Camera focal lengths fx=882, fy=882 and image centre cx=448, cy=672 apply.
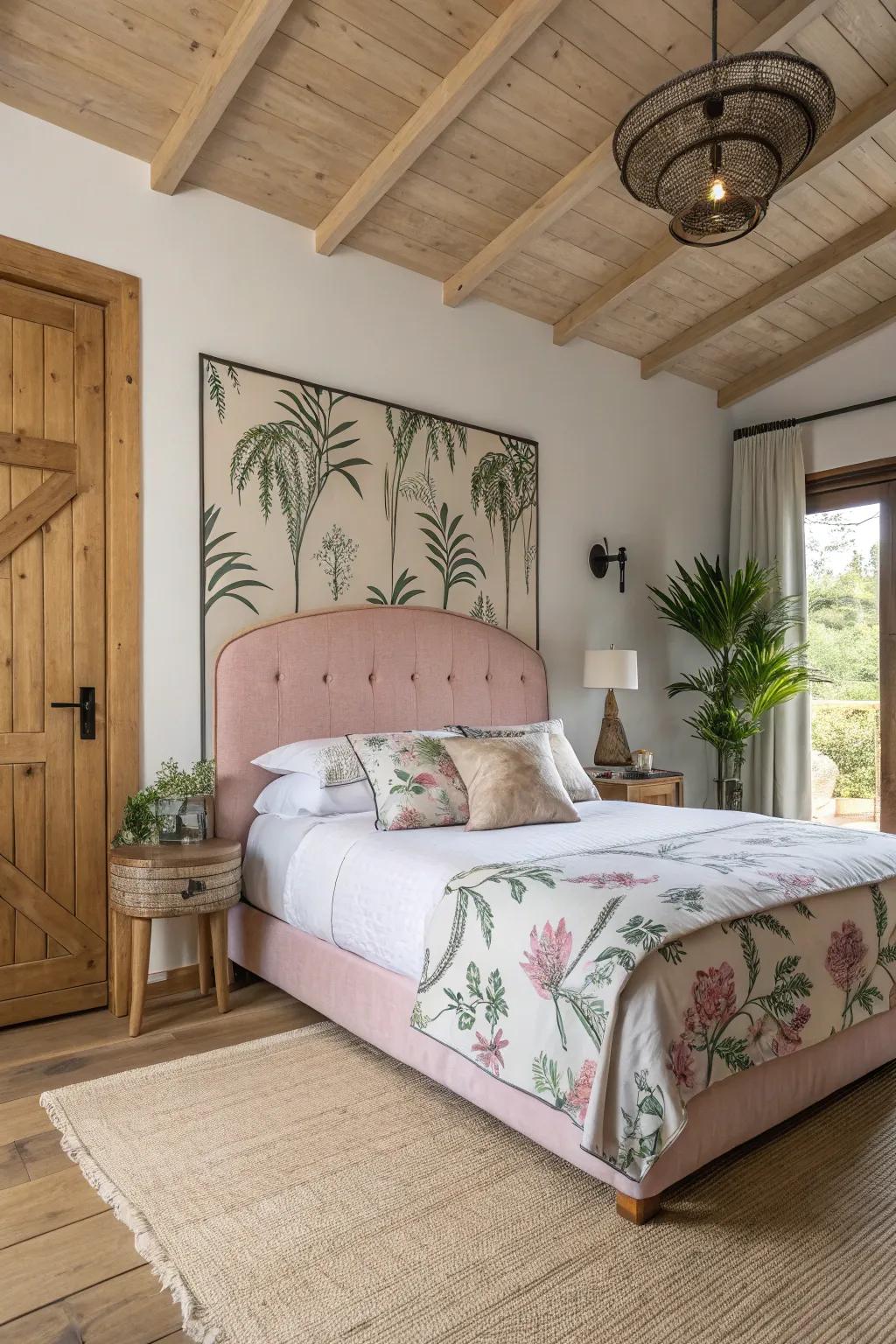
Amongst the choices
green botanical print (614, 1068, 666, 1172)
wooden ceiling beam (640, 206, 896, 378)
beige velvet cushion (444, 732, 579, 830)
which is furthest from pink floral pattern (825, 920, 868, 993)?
wooden ceiling beam (640, 206, 896, 378)

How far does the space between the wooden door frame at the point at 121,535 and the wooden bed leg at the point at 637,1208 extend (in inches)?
75.8

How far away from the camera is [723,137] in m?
2.22

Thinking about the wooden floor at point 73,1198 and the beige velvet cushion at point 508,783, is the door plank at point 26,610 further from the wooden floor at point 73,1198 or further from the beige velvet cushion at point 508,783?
the beige velvet cushion at point 508,783

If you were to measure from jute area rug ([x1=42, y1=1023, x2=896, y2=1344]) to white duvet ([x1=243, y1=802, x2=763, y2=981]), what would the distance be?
1.35 feet

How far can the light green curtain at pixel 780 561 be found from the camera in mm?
→ 5023

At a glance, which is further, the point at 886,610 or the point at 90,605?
the point at 886,610

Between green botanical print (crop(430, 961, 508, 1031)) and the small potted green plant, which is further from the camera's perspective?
the small potted green plant

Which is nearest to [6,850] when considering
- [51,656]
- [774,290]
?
[51,656]

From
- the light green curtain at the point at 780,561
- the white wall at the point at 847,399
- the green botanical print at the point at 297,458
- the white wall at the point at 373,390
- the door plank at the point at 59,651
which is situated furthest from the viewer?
the light green curtain at the point at 780,561

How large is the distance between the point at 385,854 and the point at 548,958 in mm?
739

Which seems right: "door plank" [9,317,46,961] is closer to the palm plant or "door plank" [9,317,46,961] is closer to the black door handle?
the black door handle

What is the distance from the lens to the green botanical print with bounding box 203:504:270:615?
321 cm

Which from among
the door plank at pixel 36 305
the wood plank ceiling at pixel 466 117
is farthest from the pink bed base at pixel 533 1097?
the wood plank ceiling at pixel 466 117

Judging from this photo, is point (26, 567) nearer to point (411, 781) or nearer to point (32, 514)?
point (32, 514)
